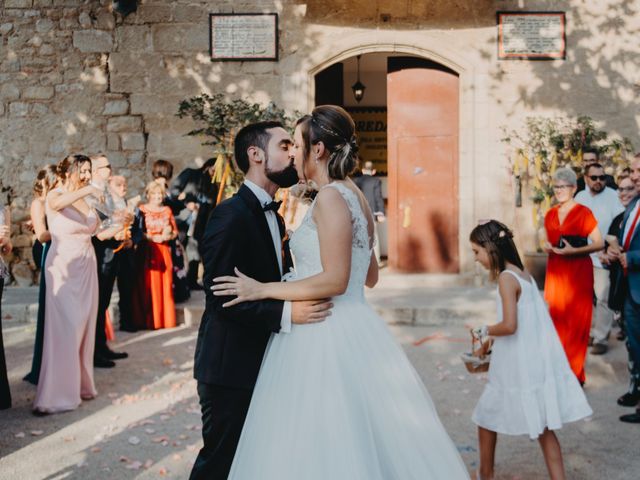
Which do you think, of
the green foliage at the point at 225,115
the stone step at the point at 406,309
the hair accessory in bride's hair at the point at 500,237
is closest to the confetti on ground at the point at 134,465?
the hair accessory in bride's hair at the point at 500,237

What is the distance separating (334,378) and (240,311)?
43 centimetres

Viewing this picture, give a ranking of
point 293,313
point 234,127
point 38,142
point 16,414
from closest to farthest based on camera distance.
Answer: point 293,313 → point 16,414 → point 234,127 → point 38,142

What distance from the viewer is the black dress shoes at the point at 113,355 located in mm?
6605

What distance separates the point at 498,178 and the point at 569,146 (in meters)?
1.06

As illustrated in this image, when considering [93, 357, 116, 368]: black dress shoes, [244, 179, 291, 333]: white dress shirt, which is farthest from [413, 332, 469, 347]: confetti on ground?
[244, 179, 291, 333]: white dress shirt

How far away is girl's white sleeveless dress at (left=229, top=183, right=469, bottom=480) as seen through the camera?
2.52 m

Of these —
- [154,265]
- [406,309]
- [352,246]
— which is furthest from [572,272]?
[154,265]

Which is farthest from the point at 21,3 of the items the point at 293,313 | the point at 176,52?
the point at 293,313

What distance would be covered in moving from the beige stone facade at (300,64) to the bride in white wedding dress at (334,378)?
7799 mm

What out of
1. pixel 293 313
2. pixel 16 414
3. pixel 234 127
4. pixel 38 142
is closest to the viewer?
pixel 293 313

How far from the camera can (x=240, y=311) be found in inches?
105

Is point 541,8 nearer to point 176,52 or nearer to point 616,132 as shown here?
point 616,132

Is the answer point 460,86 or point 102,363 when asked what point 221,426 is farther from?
point 460,86

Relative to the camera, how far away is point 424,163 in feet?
35.2
